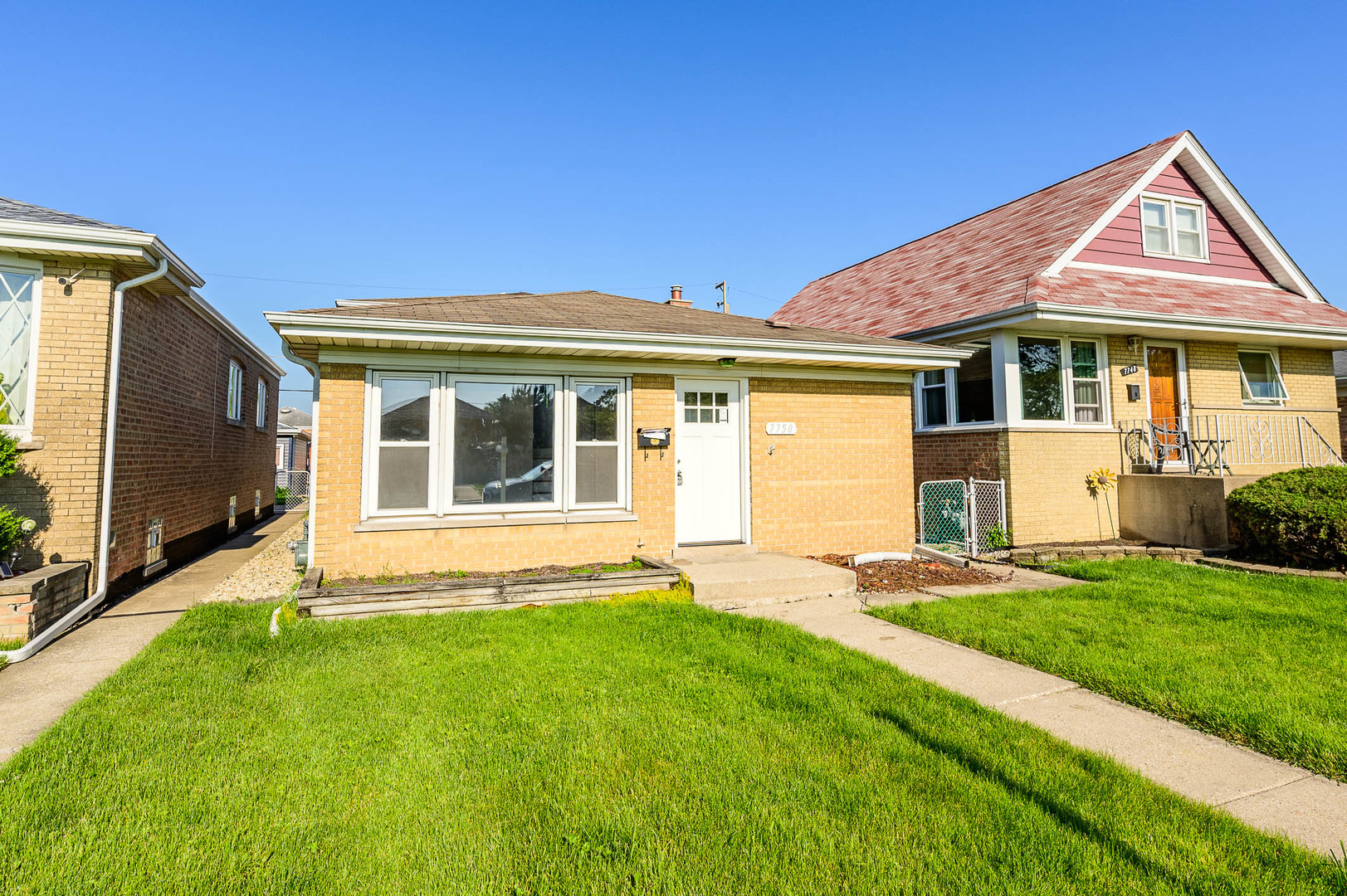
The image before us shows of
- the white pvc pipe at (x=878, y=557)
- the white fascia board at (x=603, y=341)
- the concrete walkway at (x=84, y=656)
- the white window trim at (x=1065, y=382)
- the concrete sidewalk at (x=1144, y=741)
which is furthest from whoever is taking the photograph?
the white window trim at (x=1065, y=382)

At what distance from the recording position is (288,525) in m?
15.5

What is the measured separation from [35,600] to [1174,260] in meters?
17.5

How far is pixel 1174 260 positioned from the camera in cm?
1270

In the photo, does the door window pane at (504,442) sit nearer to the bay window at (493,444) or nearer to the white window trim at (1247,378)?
the bay window at (493,444)

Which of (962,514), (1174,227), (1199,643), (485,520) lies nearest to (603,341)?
(485,520)

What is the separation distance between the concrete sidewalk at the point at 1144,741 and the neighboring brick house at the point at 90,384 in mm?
7606

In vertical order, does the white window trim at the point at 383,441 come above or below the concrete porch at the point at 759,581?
above

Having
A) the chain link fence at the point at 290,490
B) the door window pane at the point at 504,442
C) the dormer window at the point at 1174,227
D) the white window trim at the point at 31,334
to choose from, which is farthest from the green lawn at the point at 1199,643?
the chain link fence at the point at 290,490

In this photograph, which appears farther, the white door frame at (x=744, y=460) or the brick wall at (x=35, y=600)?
the white door frame at (x=744, y=460)

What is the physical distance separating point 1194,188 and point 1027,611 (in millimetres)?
11598

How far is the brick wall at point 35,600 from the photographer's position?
17.7 ft

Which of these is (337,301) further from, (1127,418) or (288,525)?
(1127,418)

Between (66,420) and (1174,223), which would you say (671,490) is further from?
(1174,223)

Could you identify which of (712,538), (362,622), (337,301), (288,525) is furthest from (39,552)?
(288,525)
